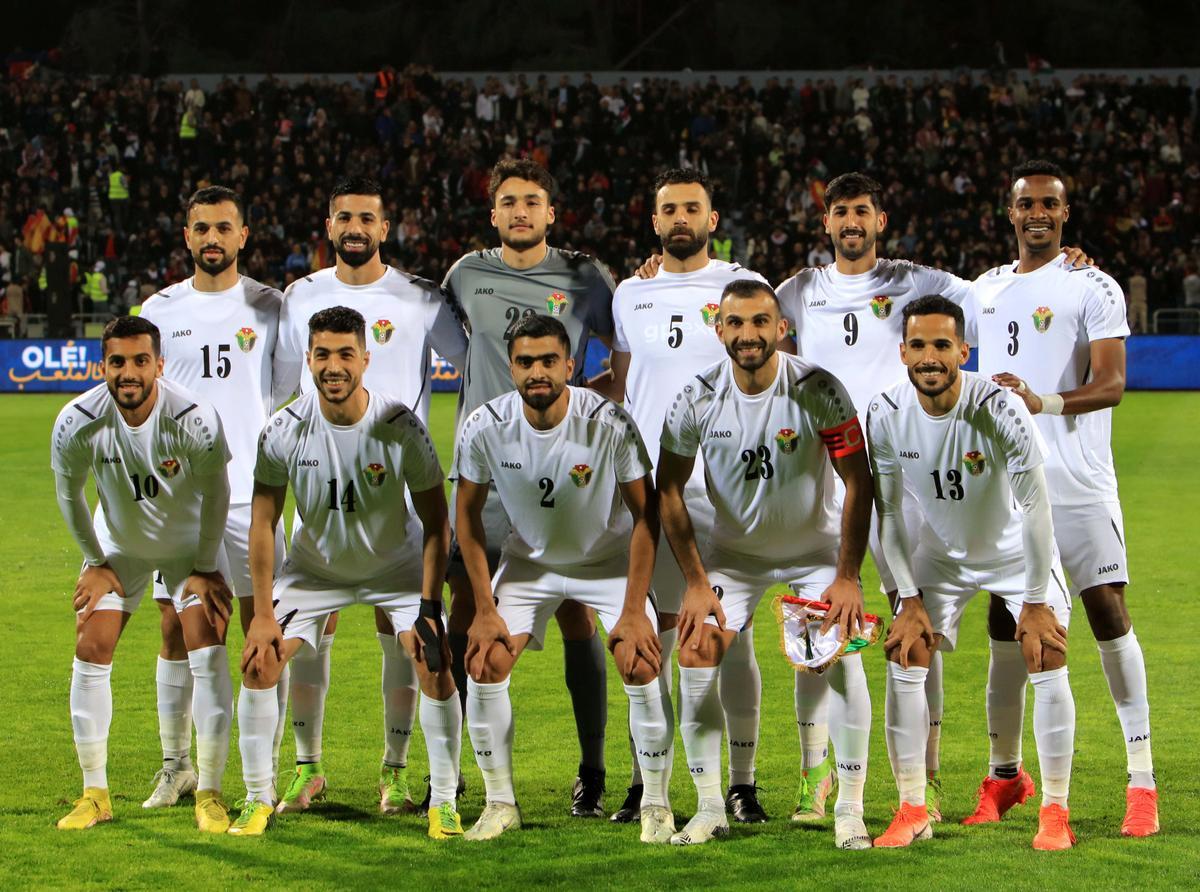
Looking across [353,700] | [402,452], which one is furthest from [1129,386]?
[402,452]

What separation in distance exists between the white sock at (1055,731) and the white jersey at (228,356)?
3.31 meters

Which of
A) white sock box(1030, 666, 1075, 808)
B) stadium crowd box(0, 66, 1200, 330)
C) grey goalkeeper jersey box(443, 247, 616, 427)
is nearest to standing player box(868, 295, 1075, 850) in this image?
white sock box(1030, 666, 1075, 808)

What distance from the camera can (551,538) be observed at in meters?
5.69

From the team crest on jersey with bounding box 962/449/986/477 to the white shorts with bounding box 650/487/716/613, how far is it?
1.07m

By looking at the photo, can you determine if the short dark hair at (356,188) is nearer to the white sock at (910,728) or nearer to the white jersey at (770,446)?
the white jersey at (770,446)

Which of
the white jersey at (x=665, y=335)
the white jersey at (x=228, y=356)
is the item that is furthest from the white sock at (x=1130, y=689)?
the white jersey at (x=228, y=356)

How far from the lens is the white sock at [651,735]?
547 centimetres

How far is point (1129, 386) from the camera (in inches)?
965

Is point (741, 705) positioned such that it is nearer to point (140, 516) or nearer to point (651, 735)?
point (651, 735)

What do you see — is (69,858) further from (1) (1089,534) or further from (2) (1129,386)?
(2) (1129,386)

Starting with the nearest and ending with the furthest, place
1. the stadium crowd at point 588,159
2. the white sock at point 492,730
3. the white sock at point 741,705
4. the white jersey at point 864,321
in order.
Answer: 1. the white sock at point 492,730
2. the white sock at point 741,705
3. the white jersey at point 864,321
4. the stadium crowd at point 588,159

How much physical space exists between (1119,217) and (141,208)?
1842 centimetres

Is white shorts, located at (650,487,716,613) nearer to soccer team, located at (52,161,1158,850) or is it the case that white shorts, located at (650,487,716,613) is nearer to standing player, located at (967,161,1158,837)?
soccer team, located at (52,161,1158,850)

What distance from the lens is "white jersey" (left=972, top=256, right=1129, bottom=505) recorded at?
5934mm
